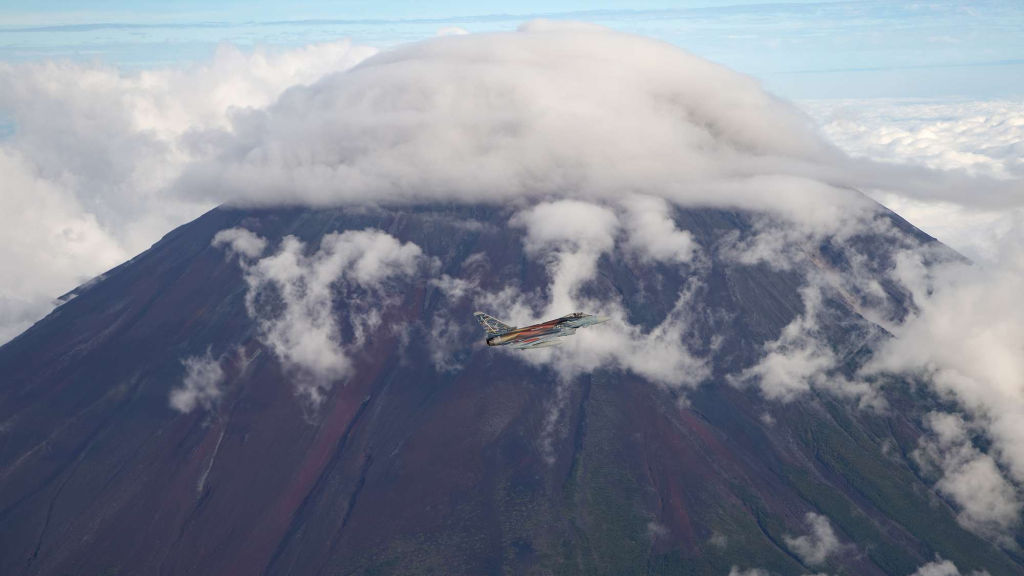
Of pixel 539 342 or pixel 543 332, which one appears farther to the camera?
pixel 543 332

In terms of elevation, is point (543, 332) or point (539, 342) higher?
point (539, 342)

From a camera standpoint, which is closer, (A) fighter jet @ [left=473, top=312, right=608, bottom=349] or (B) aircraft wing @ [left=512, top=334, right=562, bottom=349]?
(B) aircraft wing @ [left=512, top=334, right=562, bottom=349]

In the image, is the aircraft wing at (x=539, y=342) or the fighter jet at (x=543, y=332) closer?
the aircraft wing at (x=539, y=342)
